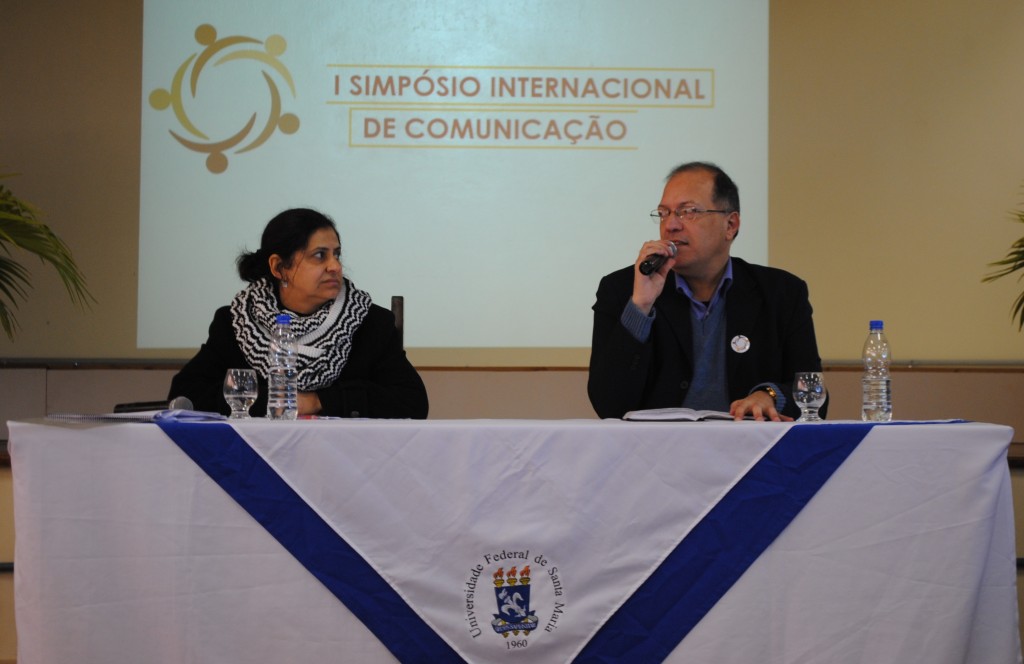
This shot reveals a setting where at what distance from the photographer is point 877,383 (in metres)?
2.34

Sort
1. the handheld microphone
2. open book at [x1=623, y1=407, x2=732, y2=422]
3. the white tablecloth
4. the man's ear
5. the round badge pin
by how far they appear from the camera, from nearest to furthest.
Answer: the white tablecloth → open book at [x1=623, y1=407, x2=732, y2=422] → the handheld microphone → the round badge pin → the man's ear

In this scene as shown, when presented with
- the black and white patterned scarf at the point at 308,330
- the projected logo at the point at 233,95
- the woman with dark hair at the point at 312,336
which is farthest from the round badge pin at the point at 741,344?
the projected logo at the point at 233,95

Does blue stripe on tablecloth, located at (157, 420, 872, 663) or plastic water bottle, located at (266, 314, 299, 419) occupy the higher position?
plastic water bottle, located at (266, 314, 299, 419)

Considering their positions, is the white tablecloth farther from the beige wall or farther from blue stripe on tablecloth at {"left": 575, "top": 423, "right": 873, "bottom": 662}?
the beige wall

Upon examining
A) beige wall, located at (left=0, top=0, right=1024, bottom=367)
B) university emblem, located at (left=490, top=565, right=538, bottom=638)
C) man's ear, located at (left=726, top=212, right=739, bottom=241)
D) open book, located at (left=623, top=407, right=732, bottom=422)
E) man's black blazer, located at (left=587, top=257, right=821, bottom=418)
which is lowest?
university emblem, located at (left=490, top=565, right=538, bottom=638)

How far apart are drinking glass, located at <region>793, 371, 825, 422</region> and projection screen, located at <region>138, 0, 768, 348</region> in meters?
1.89

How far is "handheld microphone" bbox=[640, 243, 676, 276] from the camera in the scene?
2469 millimetres

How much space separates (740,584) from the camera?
191 centimetres

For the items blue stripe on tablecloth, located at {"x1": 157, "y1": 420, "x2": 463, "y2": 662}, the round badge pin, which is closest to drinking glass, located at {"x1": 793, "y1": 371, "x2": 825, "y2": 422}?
the round badge pin

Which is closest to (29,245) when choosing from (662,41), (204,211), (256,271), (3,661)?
(204,211)

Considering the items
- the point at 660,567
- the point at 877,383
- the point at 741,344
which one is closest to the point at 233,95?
the point at 741,344

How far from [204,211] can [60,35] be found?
991 millimetres

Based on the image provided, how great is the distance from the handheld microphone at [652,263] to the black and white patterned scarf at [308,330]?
2.65ft

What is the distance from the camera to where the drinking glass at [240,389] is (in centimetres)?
223
